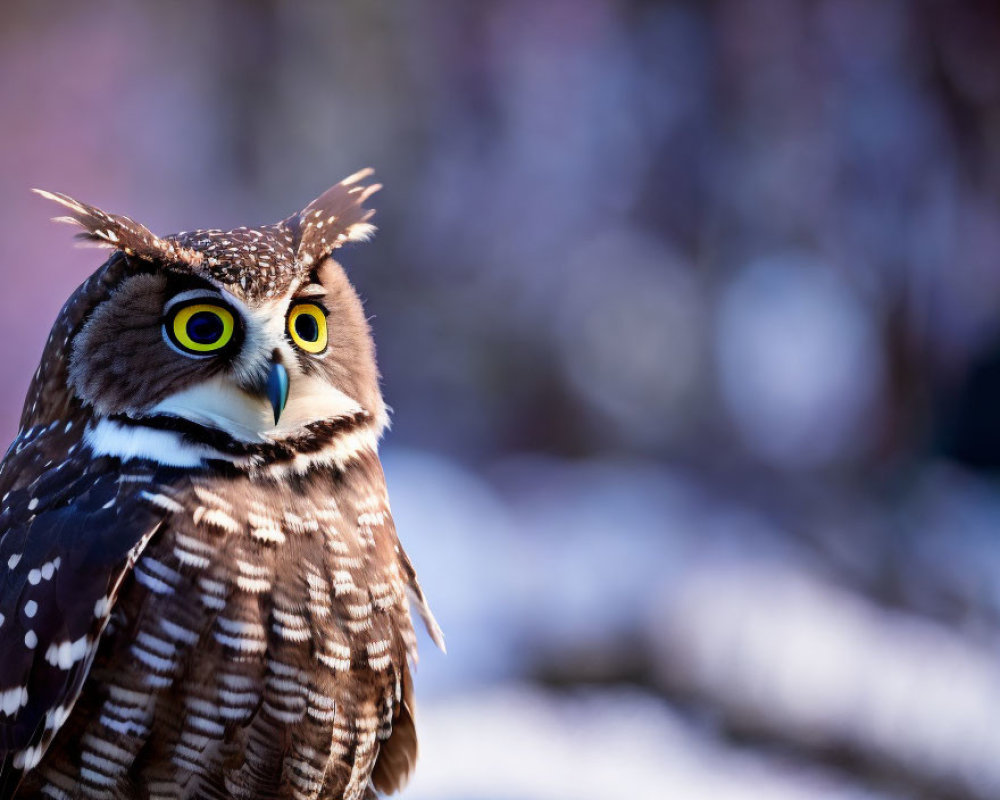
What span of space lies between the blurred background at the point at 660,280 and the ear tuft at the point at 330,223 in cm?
240

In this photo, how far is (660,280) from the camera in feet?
16.0

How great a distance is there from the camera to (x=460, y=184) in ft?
15.3

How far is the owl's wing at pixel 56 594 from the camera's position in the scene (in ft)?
3.16

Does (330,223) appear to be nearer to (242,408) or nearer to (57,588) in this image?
(242,408)

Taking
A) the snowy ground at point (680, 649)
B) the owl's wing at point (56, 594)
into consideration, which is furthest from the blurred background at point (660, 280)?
the owl's wing at point (56, 594)

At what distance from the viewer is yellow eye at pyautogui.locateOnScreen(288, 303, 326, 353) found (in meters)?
1.09

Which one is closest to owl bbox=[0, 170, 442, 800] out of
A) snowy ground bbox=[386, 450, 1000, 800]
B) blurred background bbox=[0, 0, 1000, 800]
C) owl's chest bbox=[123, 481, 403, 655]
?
owl's chest bbox=[123, 481, 403, 655]

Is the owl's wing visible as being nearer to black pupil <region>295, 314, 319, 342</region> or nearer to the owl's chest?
the owl's chest

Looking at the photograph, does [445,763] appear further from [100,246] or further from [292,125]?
[292,125]

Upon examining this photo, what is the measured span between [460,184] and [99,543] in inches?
153

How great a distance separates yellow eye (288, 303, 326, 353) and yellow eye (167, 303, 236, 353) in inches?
3.0

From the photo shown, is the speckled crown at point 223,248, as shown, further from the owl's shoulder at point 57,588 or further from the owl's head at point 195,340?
the owl's shoulder at point 57,588

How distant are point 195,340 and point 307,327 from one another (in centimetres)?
13

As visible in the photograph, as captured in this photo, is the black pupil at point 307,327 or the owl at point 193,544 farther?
the black pupil at point 307,327
